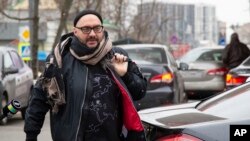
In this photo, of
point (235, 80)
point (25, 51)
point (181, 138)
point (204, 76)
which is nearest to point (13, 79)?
point (235, 80)

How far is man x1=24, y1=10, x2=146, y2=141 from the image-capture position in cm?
421

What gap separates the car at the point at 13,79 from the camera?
39.0 ft

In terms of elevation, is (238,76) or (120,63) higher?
(120,63)

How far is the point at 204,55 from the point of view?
58.3 ft

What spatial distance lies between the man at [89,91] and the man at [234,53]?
12.9 meters

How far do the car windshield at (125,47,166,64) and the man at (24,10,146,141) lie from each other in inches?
288

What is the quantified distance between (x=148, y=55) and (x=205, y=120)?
25.0 feet

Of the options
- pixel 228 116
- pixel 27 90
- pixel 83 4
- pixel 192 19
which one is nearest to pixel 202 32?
pixel 192 19

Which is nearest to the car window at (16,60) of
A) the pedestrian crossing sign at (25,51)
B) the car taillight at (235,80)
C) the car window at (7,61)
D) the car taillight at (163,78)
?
the car window at (7,61)

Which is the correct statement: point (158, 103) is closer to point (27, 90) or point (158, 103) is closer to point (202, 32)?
point (27, 90)

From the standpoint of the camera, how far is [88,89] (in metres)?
4.22

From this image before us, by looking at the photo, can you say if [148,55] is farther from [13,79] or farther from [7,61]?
[7,61]

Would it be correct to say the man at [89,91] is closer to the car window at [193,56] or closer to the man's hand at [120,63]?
the man's hand at [120,63]

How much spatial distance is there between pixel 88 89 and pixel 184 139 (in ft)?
2.26
